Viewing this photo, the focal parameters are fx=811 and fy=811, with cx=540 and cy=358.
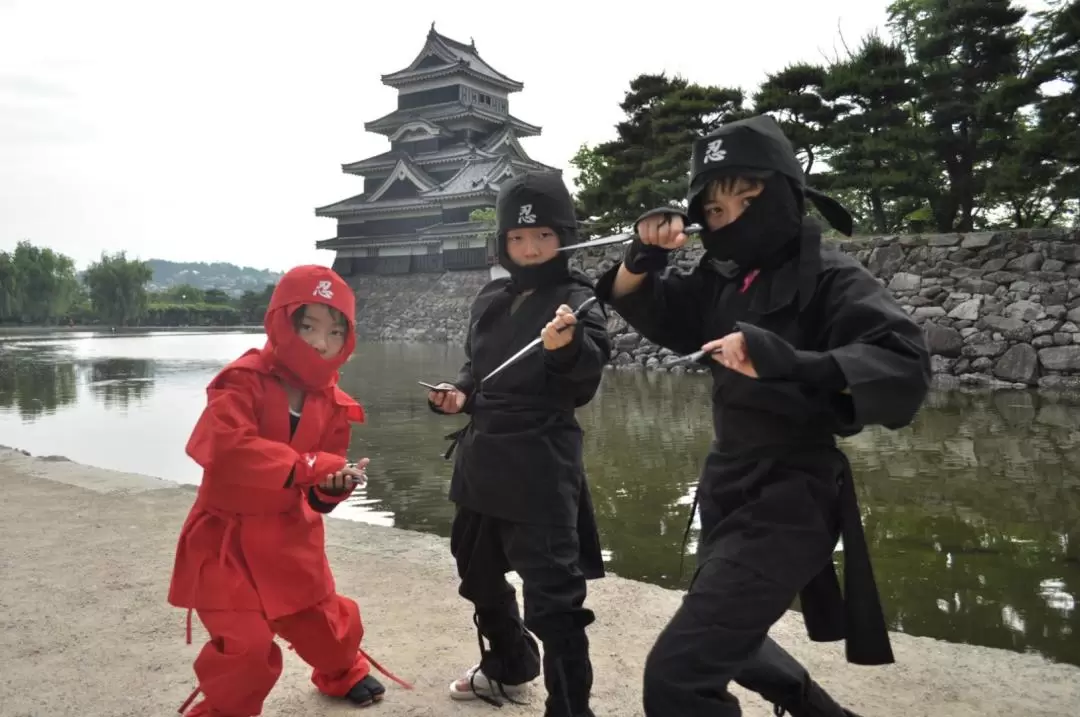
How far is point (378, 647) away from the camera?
2826mm

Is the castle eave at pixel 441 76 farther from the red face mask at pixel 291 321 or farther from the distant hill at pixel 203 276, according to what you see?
the distant hill at pixel 203 276

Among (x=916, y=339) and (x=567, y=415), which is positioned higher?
(x=916, y=339)

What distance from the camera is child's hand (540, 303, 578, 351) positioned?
199cm

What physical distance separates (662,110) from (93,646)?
638 inches

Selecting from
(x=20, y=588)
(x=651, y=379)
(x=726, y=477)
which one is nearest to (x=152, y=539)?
(x=20, y=588)

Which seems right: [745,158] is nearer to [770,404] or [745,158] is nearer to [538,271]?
[770,404]

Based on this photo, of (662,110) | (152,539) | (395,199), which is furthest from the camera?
(395,199)

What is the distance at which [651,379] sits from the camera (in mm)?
13852

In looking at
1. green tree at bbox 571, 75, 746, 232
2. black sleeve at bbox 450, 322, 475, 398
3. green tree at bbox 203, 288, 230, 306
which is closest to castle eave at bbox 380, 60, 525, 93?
green tree at bbox 571, 75, 746, 232

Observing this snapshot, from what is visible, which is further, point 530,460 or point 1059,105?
point 1059,105

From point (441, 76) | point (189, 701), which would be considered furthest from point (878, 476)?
point (441, 76)

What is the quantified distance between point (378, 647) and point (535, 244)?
151 centimetres

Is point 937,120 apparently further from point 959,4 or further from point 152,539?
point 152,539

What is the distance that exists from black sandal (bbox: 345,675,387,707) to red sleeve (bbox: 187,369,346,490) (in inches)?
28.3
